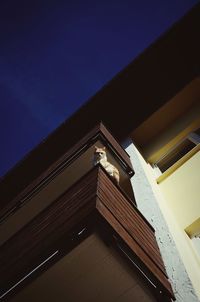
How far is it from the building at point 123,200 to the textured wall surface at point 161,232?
15 millimetres

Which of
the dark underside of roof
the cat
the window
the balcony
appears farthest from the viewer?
the dark underside of roof

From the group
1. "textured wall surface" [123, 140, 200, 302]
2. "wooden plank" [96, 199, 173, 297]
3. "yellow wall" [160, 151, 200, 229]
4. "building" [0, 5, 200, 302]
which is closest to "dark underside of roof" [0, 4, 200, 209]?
"building" [0, 5, 200, 302]

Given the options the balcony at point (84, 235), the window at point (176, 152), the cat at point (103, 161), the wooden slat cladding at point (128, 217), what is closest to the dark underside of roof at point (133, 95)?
A: the window at point (176, 152)

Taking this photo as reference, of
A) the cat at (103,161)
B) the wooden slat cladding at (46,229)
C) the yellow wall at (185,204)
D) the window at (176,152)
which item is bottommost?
the yellow wall at (185,204)

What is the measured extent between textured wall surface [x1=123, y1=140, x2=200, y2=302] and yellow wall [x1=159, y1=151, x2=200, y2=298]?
0.12m

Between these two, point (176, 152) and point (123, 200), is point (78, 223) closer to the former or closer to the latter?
point (123, 200)

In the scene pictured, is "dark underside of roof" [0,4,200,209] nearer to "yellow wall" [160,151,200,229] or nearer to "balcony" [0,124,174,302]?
"yellow wall" [160,151,200,229]

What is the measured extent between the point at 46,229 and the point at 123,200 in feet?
3.69

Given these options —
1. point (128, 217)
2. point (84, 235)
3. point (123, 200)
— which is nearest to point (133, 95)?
point (123, 200)

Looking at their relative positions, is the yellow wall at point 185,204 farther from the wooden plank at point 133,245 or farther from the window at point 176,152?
the window at point 176,152

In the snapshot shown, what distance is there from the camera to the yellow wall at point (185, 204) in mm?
4945

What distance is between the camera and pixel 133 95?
10406 millimetres

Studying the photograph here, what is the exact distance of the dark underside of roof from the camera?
985 cm

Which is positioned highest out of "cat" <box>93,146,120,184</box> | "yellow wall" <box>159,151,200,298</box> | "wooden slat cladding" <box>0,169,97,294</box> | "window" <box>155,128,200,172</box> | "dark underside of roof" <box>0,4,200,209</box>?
"dark underside of roof" <box>0,4,200,209</box>
